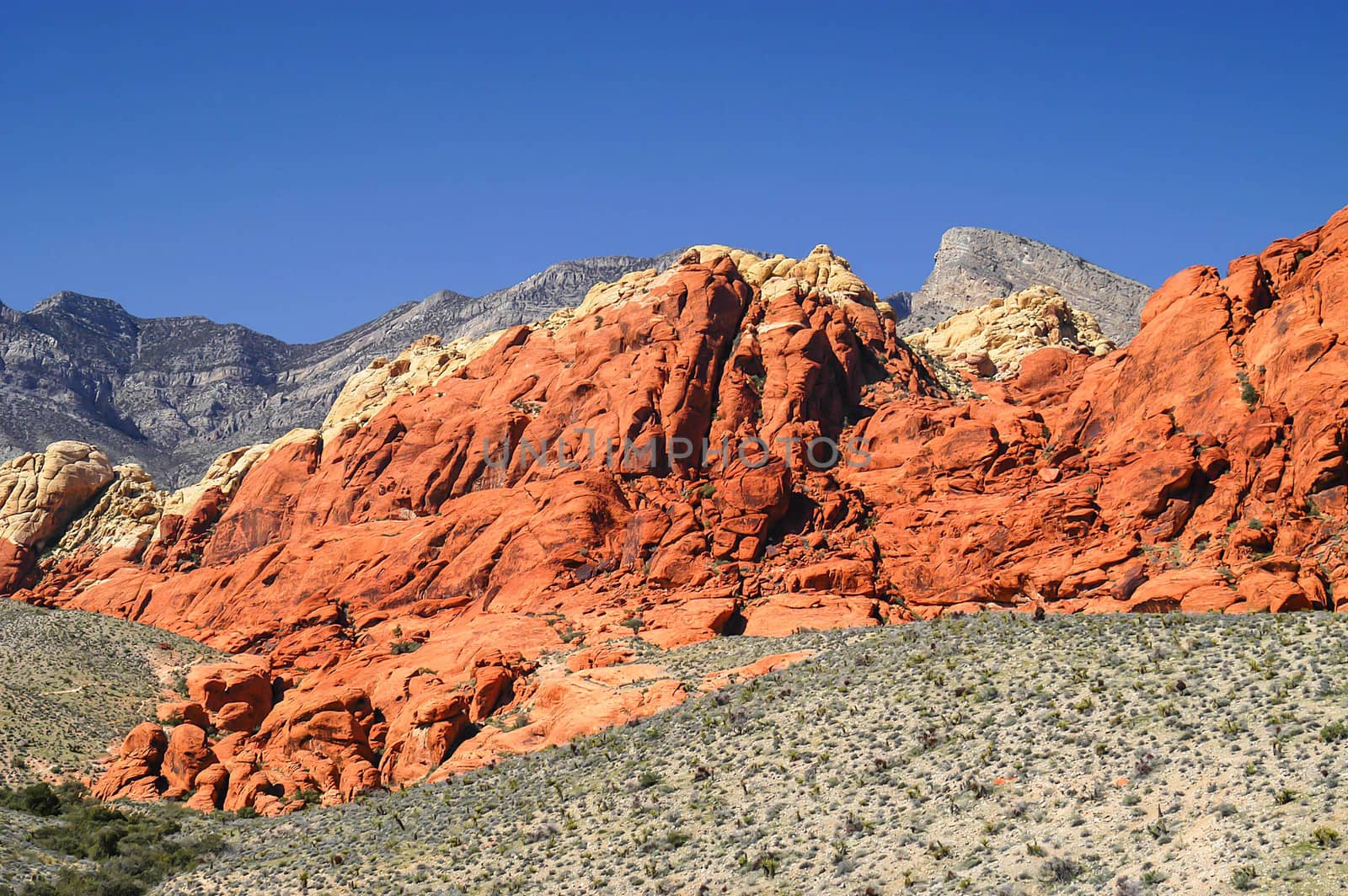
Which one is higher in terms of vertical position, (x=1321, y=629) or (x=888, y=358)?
(x=888, y=358)

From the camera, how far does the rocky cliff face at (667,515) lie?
56.5 metres

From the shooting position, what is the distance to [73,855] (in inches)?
1817

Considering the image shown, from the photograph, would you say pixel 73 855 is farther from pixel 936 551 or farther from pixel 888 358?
pixel 888 358

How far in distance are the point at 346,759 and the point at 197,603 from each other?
3125 cm

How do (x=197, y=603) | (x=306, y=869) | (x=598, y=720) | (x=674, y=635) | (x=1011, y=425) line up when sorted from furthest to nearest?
(x=197, y=603), (x=1011, y=425), (x=674, y=635), (x=598, y=720), (x=306, y=869)

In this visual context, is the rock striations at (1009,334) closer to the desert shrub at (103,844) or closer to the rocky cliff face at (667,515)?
the rocky cliff face at (667,515)

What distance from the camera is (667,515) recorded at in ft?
232

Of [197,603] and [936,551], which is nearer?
[936,551]

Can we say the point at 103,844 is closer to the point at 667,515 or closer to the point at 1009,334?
the point at 667,515

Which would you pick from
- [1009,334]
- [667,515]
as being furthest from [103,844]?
[1009,334]

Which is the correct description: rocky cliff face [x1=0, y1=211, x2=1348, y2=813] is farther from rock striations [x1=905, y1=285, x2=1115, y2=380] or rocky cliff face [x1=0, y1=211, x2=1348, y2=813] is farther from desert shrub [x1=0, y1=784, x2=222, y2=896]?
rock striations [x1=905, y1=285, x2=1115, y2=380]

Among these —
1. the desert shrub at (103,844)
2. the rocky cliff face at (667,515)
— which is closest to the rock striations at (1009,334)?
the rocky cliff face at (667,515)

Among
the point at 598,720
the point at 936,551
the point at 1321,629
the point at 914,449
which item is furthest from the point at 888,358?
the point at 1321,629

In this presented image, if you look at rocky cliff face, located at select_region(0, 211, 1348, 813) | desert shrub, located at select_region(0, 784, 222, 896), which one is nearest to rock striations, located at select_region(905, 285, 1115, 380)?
rocky cliff face, located at select_region(0, 211, 1348, 813)
